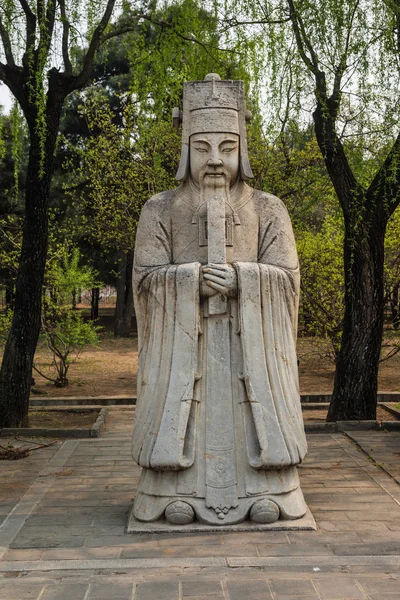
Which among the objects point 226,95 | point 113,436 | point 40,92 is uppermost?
point 40,92

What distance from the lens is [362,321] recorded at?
30.2 ft

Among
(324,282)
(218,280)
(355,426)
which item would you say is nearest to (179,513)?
(218,280)

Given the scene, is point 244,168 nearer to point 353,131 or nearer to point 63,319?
point 353,131

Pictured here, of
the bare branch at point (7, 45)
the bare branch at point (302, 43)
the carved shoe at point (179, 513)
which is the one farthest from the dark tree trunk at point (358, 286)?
the carved shoe at point (179, 513)

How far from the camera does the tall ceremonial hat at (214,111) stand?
5.29 meters

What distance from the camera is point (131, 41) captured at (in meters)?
10.6

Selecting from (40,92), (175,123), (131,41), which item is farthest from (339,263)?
(175,123)

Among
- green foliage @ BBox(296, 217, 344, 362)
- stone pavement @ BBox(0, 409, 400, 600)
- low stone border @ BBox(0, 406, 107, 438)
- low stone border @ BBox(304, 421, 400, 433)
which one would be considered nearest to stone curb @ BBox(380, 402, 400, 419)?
low stone border @ BBox(304, 421, 400, 433)

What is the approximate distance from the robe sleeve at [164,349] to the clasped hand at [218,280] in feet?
0.20

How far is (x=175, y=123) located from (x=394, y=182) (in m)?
3.95

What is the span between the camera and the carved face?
5.28 metres

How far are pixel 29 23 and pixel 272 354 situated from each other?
6.28 metres

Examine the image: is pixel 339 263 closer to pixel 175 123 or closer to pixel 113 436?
pixel 113 436

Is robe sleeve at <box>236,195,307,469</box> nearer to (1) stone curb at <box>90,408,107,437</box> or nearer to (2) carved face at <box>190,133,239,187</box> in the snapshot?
(2) carved face at <box>190,133,239,187</box>
